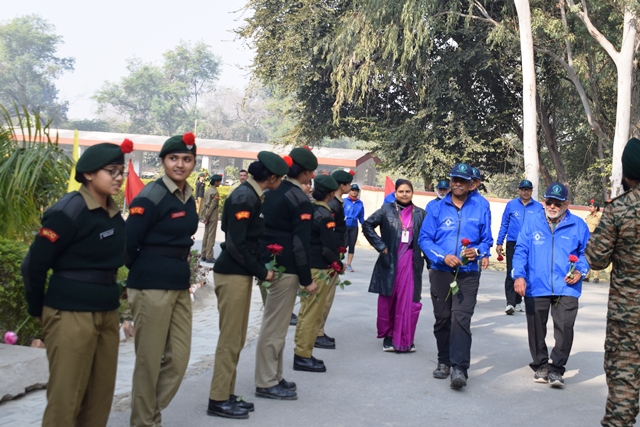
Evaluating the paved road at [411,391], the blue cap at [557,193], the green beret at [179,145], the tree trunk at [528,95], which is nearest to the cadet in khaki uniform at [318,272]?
the paved road at [411,391]

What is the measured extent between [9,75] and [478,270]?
9773 centimetres

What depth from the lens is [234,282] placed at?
5957 millimetres

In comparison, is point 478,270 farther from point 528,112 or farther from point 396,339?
point 528,112

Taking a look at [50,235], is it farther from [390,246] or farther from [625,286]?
[390,246]

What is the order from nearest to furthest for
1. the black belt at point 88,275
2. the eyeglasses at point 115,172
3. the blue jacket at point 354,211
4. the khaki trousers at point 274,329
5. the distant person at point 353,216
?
the black belt at point 88,275 → the eyeglasses at point 115,172 → the khaki trousers at point 274,329 → the distant person at point 353,216 → the blue jacket at point 354,211

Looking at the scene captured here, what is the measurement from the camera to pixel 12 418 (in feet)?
18.2

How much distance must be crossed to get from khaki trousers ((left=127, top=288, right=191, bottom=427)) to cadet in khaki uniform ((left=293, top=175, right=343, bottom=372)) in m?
2.30

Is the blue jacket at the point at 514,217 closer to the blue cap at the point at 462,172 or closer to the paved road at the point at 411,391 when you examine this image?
the paved road at the point at 411,391

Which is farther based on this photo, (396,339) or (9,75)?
(9,75)

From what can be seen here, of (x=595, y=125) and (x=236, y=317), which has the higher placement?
(x=595, y=125)

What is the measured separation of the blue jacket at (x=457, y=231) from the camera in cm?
761

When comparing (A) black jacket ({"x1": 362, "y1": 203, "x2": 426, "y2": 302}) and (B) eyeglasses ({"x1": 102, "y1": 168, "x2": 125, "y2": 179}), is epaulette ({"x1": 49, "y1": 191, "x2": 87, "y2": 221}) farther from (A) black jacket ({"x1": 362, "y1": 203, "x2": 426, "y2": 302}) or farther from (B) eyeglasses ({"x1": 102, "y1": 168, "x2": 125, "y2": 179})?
(A) black jacket ({"x1": 362, "y1": 203, "x2": 426, "y2": 302})

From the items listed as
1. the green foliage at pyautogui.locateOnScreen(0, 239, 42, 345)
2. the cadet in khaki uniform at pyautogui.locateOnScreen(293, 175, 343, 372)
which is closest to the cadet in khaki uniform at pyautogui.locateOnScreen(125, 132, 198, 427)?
the green foliage at pyautogui.locateOnScreen(0, 239, 42, 345)

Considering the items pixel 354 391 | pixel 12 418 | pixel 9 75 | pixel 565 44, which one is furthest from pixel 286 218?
pixel 9 75
